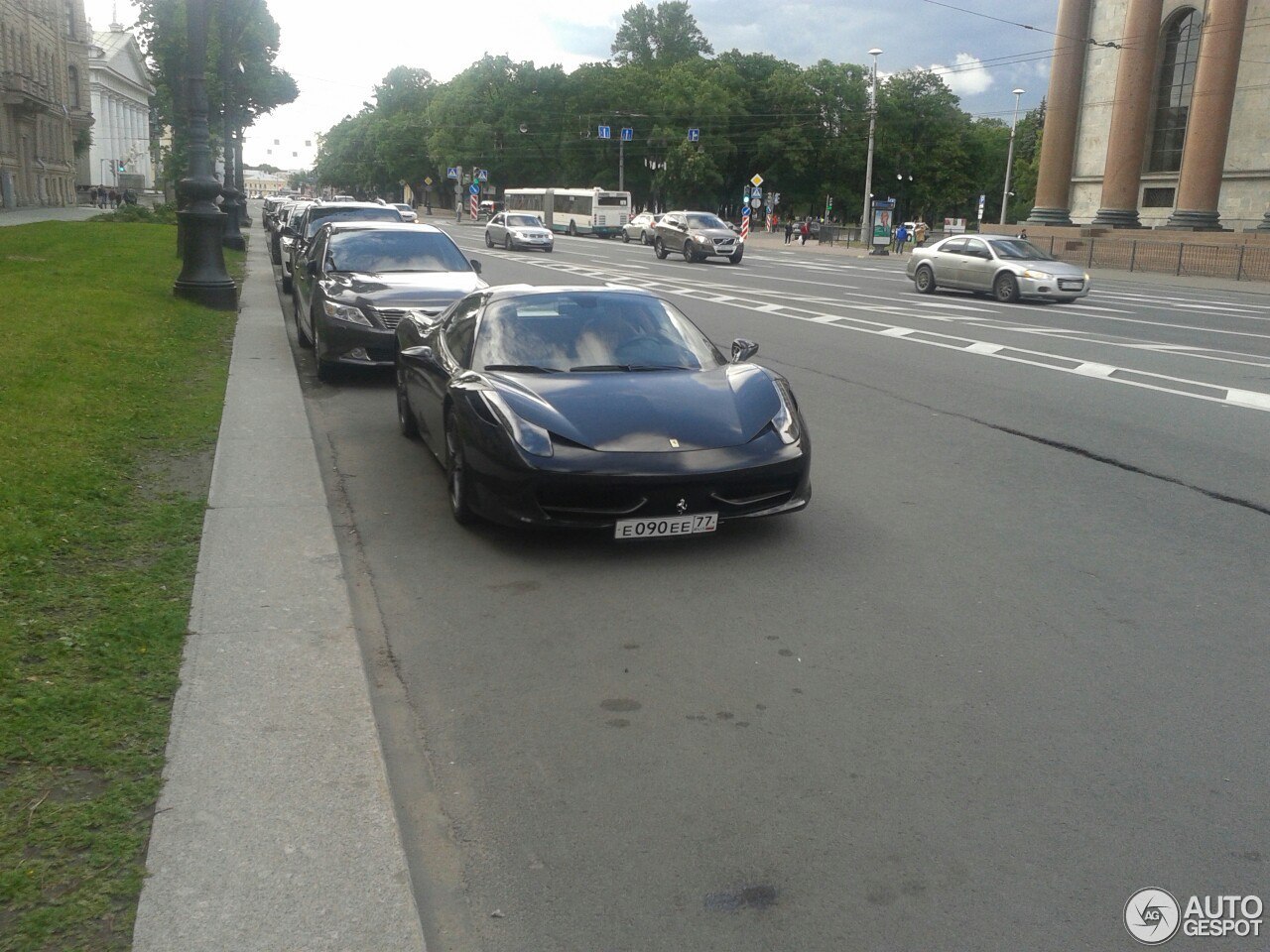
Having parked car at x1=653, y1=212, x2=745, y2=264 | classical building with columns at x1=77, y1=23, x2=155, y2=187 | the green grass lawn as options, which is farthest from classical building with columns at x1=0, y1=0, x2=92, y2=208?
the green grass lawn

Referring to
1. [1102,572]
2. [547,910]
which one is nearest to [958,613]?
[1102,572]

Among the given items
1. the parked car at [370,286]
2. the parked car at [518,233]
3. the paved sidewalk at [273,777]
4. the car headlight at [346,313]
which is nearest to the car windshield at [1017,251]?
the parked car at [370,286]

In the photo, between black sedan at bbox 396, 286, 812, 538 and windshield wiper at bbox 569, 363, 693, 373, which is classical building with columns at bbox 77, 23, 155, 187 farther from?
windshield wiper at bbox 569, 363, 693, 373

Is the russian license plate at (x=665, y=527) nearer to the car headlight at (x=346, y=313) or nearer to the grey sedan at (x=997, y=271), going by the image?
the car headlight at (x=346, y=313)

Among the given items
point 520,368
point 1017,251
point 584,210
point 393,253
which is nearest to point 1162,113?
point 584,210

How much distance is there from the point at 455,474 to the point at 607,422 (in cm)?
107

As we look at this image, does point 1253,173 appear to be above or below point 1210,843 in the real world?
above

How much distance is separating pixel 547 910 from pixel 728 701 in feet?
4.77

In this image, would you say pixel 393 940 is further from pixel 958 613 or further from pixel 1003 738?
pixel 958 613

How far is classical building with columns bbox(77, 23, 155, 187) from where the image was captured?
108062mm

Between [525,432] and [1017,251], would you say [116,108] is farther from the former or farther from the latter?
[525,432]

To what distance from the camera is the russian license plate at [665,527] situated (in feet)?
19.8

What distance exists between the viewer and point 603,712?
4383mm
